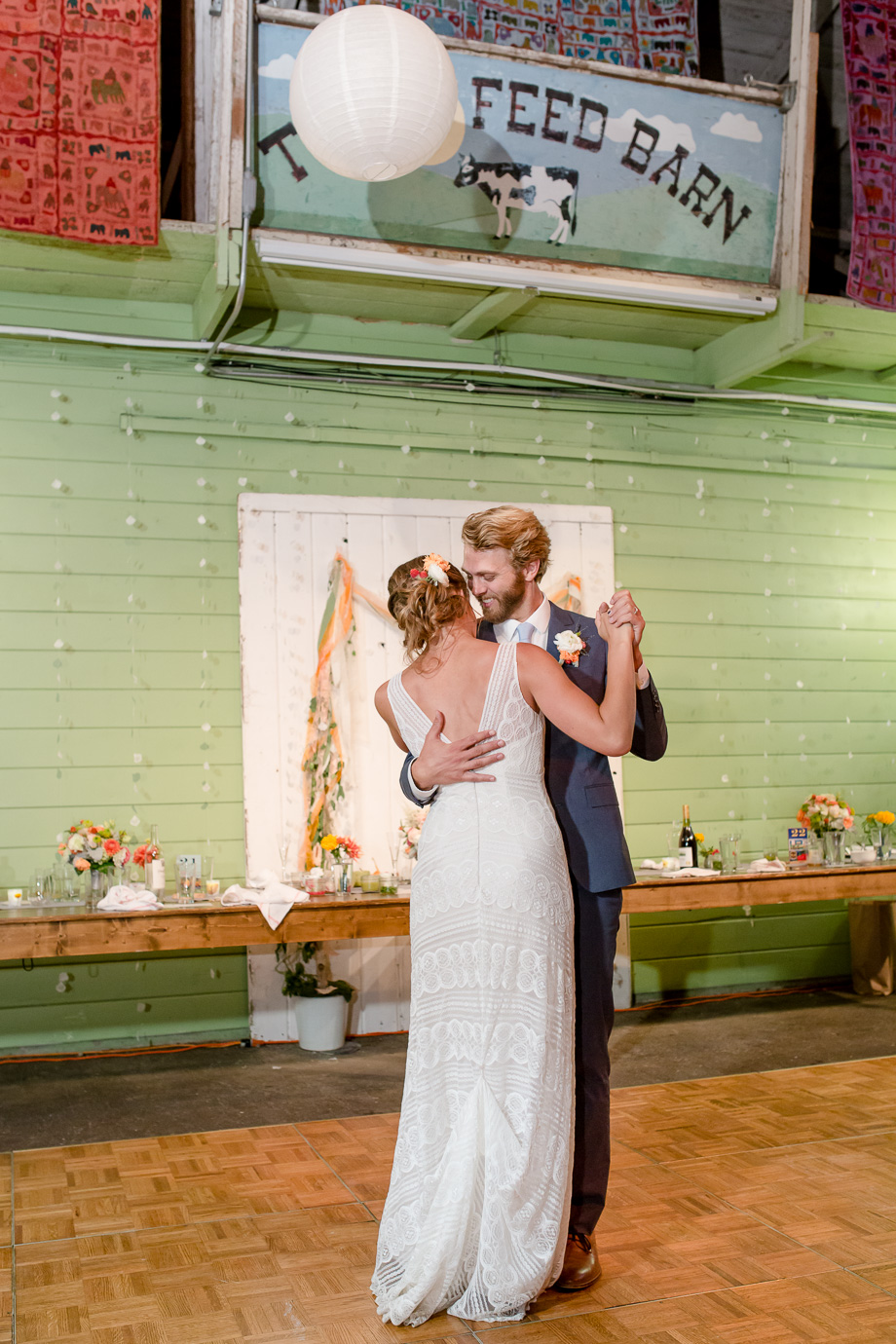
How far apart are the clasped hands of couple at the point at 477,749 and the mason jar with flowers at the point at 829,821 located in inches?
149

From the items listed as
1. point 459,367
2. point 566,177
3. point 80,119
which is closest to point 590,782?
point 566,177

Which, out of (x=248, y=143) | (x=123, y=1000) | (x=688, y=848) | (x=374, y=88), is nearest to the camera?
(x=374, y=88)

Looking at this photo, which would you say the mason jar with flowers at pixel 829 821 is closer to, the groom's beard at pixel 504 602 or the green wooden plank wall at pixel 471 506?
the green wooden plank wall at pixel 471 506

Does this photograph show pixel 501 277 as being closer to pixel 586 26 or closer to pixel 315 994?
pixel 586 26

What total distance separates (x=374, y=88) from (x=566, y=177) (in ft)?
5.06

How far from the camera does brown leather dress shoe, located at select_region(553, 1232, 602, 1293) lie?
2.80 meters

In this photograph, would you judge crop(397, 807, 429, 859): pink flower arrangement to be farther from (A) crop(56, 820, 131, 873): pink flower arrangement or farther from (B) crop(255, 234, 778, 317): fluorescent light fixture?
(B) crop(255, 234, 778, 317): fluorescent light fixture

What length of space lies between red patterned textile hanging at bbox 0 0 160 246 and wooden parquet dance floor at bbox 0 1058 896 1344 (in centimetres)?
358

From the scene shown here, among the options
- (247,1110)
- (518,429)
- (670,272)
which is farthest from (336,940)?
(670,272)

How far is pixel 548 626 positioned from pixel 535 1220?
1.41 metres

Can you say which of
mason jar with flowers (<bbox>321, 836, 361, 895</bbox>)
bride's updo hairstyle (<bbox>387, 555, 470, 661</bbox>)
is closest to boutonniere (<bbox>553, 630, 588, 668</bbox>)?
bride's updo hairstyle (<bbox>387, 555, 470, 661</bbox>)

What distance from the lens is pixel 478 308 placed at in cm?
576

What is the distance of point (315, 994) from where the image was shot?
5.46 meters

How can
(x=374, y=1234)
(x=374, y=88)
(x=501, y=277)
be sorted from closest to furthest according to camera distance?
(x=374, y=1234)
(x=374, y=88)
(x=501, y=277)
